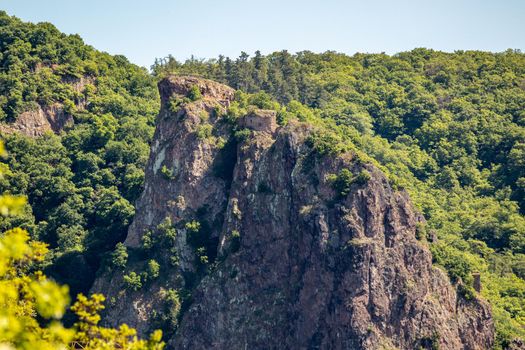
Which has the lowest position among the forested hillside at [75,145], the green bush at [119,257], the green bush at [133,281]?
the green bush at [133,281]

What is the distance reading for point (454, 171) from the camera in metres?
113

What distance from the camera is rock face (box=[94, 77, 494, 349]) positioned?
6600 centimetres

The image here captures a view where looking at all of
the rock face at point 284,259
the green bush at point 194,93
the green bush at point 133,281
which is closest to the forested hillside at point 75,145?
the rock face at point 284,259

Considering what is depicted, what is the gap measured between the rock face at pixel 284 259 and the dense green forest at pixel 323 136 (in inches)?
146

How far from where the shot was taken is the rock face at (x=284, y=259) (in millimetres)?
66000

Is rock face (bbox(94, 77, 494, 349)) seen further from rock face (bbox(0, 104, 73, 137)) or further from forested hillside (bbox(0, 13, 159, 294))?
rock face (bbox(0, 104, 73, 137))

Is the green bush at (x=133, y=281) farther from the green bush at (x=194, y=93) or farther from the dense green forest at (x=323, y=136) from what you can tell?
the green bush at (x=194, y=93)

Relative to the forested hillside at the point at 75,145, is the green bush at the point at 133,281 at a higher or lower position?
lower

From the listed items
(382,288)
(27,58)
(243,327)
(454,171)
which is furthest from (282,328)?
(27,58)

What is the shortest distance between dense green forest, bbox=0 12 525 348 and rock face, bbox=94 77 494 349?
3697 millimetres

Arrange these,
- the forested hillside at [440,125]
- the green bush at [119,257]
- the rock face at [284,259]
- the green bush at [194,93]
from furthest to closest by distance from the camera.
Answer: the forested hillside at [440,125] → the green bush at [194,93] → the green bush at [119,257] → the rock face at [284,259]

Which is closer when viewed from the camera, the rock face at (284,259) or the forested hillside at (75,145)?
the rock face at (284,259)

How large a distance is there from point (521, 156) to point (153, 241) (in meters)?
61.9

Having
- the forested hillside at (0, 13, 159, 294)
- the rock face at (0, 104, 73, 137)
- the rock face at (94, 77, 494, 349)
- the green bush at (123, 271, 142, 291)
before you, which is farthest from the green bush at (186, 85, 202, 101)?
the rock face at (0, 104, 73, 137)
